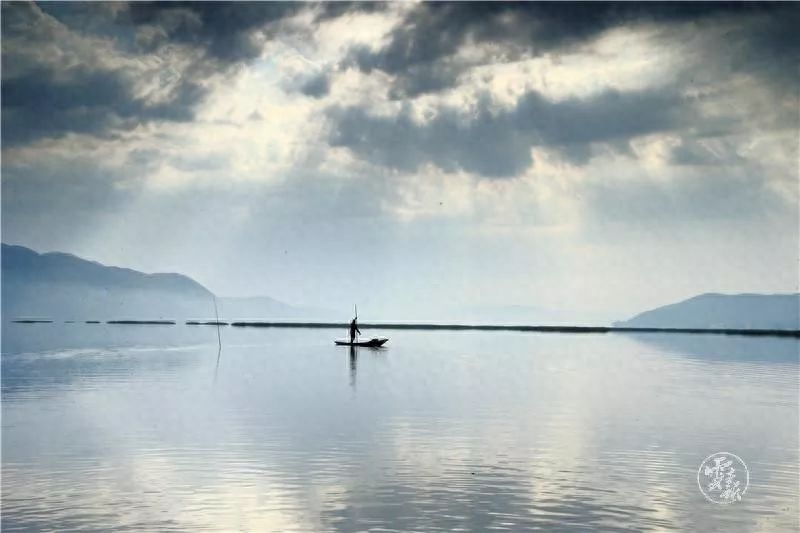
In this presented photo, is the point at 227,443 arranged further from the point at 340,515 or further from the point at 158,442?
the point at 340,515

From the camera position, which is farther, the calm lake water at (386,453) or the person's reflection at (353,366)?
the person's reflection at (353,366)

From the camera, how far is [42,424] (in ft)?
153

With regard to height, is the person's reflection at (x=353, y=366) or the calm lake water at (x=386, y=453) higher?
the person's reflection at (x=353, y=366)

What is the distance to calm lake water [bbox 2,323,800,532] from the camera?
2783 centimetres

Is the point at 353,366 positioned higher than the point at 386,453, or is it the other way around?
the point at 353,366

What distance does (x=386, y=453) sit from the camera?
38656 mm

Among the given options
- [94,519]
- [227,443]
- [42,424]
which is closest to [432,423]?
[227,443]

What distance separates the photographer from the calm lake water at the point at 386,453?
91.3ft

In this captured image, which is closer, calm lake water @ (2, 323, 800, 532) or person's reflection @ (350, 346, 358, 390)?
calm lake water @ (2, 323, 800, 532)

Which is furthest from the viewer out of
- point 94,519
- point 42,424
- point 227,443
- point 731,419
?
point 731,419

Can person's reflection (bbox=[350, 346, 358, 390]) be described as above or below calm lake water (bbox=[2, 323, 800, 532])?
above

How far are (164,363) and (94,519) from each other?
75394mm

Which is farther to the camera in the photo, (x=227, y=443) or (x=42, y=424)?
(x=42, y=424)

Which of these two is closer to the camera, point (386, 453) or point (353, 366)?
point (386, 453)
